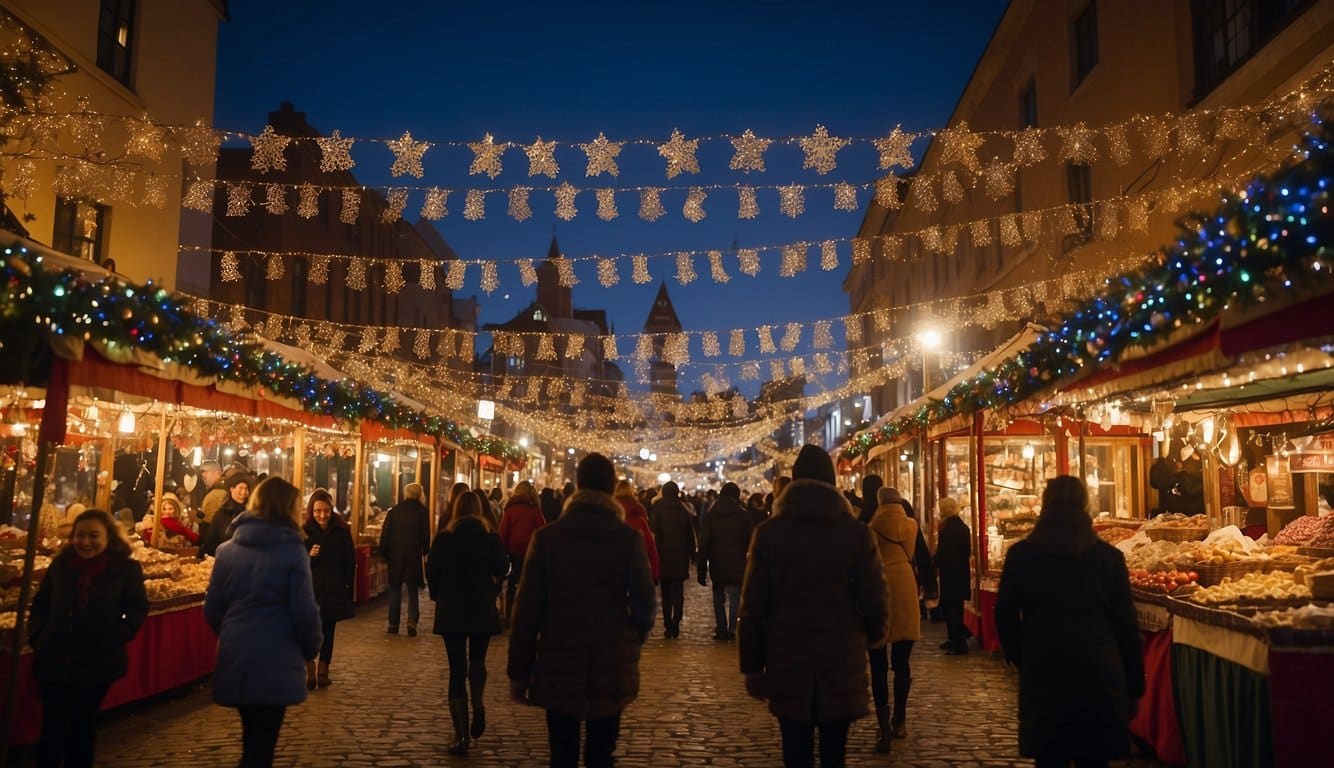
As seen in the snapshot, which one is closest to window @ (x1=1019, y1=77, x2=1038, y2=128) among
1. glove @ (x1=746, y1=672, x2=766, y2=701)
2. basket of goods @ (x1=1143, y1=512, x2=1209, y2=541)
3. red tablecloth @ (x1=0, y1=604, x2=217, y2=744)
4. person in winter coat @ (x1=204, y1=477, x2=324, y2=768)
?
basket of goods @ (x1=1143, y1=512, x2=1209, y2=541)

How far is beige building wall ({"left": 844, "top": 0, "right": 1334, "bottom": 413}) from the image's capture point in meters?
12.5

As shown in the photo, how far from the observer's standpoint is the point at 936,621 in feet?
54.1

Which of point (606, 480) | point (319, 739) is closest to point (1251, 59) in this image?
point (606, 480)

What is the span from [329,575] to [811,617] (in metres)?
6.83

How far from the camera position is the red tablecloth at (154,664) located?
7.38 m

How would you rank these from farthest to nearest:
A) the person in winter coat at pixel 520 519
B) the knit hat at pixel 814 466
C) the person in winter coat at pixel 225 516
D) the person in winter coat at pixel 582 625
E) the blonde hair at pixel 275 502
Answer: the person in winter coat at pixel 520 519 < the person in winter coat at pixel 225 516 < the blonde hair at pixel 275 502 < the knit hat at pixel 814 466 < the person in winter coat at pixel 582 625

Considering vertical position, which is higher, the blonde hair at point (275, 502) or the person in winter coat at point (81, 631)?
the blonde hair at point (275, 502)

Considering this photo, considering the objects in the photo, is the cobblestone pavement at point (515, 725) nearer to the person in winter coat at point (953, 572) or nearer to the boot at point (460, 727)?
the boot at point (460, 727)

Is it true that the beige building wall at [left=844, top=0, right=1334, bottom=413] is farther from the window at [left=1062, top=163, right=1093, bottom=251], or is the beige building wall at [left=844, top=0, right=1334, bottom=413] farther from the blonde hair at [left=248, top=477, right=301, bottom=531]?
the blonde hair at [left=248, top=477, right=301, bottom=531]

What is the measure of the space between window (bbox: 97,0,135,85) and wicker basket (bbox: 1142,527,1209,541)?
58.2ft

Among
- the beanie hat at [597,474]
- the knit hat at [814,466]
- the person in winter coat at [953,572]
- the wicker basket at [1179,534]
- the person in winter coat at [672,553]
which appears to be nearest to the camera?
the knit hat at [814,466]

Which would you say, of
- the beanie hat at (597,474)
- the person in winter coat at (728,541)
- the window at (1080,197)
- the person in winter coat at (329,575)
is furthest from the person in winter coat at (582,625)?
the window at (1080,197)

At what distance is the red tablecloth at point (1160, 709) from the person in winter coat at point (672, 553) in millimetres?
7582

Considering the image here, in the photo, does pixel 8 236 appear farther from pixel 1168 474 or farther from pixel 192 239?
pixel 192 239
